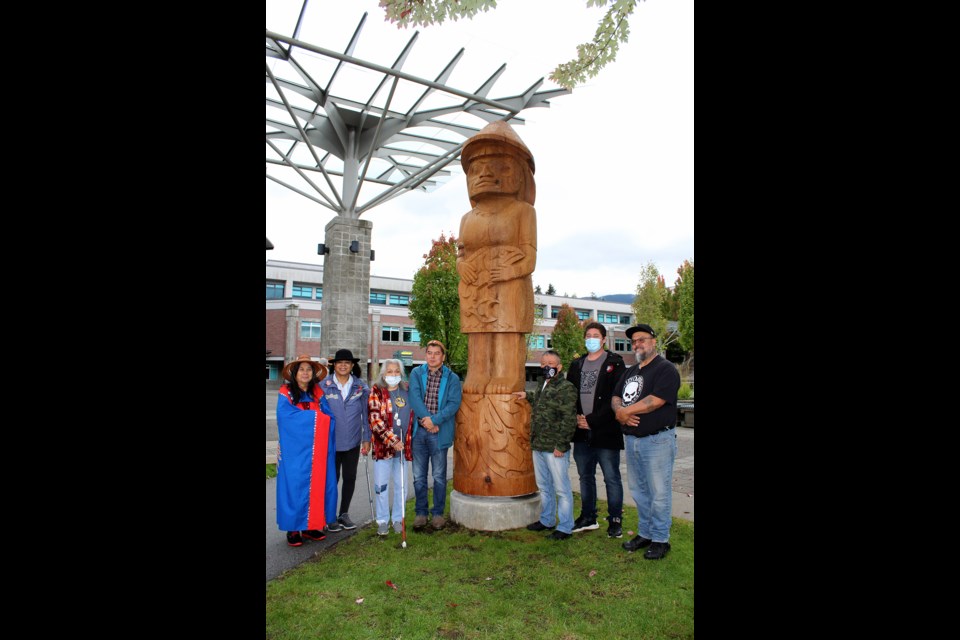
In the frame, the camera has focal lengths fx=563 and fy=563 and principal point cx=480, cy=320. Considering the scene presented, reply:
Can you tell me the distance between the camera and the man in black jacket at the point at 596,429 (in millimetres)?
5211

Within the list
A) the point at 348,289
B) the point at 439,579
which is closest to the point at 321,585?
the point at 439,579

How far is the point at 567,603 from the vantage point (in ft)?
12.7

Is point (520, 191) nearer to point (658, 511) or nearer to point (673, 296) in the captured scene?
point (658, 511)

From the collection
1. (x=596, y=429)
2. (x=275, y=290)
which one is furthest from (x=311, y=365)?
(x=275, y=290)

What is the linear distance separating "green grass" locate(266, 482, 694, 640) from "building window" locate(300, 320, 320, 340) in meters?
31.4

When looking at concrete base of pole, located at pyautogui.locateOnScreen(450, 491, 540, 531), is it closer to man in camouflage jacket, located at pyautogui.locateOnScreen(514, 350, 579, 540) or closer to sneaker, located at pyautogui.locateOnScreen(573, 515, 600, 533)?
man in camouflage jacket, located at pyautogui.locateOnScreen(514, 350, 579, 540)

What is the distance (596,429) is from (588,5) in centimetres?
372

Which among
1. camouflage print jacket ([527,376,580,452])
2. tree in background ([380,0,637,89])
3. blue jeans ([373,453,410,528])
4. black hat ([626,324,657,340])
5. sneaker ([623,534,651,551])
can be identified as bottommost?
sneaker ([623,534,651,551])

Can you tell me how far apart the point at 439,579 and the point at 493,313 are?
2654 mm

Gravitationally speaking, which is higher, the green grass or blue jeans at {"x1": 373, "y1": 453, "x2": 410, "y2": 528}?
blue jeans at {"x1": 373, "y1": 453, "x2": 410, "y2": 528}

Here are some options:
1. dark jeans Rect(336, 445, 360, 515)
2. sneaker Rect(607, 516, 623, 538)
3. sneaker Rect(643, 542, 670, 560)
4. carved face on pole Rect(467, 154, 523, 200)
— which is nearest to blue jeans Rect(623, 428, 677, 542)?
sneaker Rect(643, 542, 670, 560)

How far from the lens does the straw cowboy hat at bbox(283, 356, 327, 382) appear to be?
529 cm

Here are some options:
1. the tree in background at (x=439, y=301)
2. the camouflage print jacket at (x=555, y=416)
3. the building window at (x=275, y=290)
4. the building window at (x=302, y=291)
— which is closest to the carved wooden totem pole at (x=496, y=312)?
the camouflage print jacket at (x=555, y=416)

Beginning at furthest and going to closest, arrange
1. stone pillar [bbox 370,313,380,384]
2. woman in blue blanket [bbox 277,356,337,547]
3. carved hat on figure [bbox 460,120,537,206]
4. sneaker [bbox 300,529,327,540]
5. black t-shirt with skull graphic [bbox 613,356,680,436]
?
stone pillar [bbox 370,313,380,384], carved hat on figure [bbox 460,120,537,206], sneaker [bbox 300,529,327,540], woman in blue blanket [bbox 277,356,337,547], black t-shirt with skull graphic [bbox 613,356,680,436]
